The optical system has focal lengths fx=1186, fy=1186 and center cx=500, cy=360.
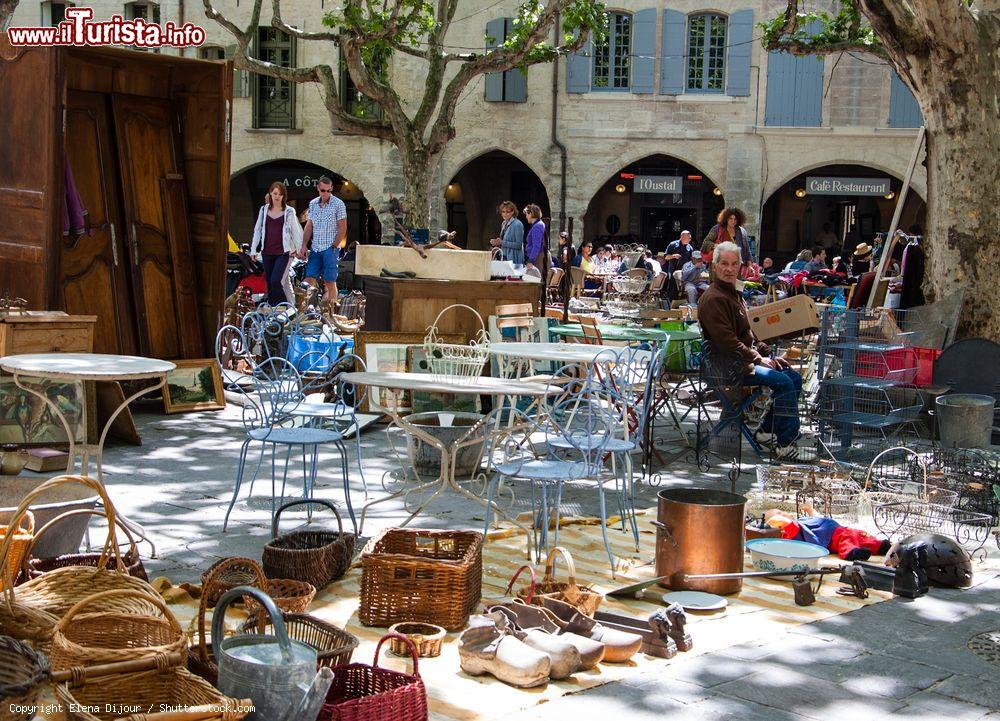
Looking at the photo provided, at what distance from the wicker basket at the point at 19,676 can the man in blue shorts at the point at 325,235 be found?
9727 millimetres

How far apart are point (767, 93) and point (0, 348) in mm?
20138

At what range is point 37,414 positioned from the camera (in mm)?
7590

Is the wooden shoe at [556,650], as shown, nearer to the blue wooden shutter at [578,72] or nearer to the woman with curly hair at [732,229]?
the woman with curly hair at [732,229]

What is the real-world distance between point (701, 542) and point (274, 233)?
26.5ft

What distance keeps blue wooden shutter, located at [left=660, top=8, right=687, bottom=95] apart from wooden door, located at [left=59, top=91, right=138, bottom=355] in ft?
56.2

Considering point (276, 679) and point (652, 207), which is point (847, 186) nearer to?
point (652, 207)

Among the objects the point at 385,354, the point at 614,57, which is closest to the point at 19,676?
the point at 385,354

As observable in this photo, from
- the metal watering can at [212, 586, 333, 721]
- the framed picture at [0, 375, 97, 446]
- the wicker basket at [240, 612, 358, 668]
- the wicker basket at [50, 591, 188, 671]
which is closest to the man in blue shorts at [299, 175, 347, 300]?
the framed picture at [0, 375, 97, 446]

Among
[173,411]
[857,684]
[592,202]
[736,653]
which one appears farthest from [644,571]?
[592,202]

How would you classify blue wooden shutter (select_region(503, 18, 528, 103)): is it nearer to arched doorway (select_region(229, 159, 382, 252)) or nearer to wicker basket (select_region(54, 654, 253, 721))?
arched doorway (select_region(229, 159, 382, 252))

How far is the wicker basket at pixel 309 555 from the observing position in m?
5.05

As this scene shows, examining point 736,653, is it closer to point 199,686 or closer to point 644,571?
point 644,571

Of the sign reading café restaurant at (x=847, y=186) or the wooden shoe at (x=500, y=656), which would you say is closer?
the wooden shoe at (x=500, y=656)

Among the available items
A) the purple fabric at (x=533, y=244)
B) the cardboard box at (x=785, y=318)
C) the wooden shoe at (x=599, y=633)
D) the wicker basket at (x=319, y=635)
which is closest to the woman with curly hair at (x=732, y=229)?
the cardboard box at (x=785, y=318)
